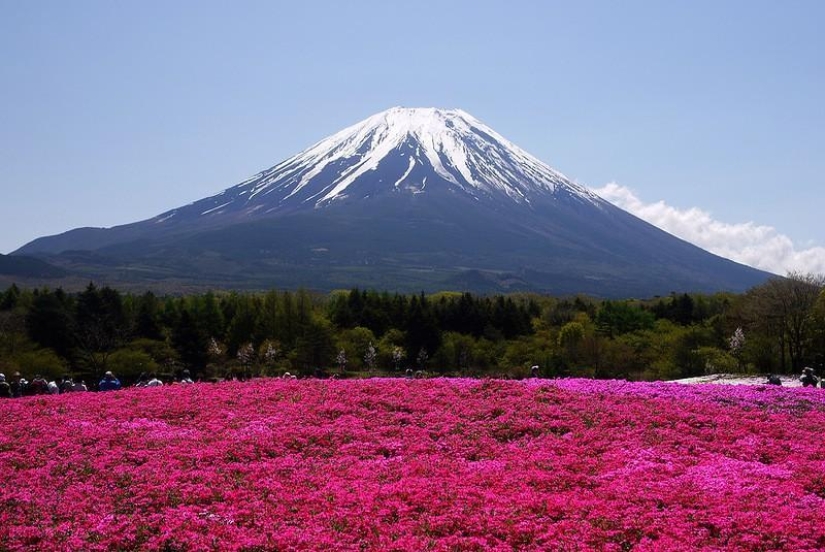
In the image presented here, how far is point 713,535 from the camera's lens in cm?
1057

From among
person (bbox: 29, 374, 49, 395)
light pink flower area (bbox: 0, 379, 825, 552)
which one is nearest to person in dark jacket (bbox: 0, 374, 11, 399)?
person (bbox: 29, 374, 49, 395)

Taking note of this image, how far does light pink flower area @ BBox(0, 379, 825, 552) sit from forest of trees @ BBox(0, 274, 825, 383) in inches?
1284

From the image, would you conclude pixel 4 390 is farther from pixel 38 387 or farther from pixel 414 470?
pixel 414 470

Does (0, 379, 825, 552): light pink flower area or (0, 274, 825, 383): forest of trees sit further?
(0, 274, 825, 383): forest of trees

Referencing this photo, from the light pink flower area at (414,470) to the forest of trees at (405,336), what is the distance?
32.6m

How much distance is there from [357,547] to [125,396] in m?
13.9

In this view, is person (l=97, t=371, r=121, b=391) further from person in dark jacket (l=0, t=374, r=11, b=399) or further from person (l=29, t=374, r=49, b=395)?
person in dark jacket (l=0, t=374, r=11, b=399)

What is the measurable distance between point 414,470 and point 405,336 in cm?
6281

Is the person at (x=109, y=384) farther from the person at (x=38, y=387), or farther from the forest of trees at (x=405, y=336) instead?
the forest of trees at (x=405, y=336)

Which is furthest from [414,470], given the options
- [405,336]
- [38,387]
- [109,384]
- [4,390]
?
[405,336]

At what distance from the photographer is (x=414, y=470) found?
14.0 meters

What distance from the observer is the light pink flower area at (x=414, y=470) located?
1056 centimetres

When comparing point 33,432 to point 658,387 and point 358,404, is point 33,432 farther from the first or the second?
point 658,387

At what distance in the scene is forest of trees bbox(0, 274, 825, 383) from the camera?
5428cm
